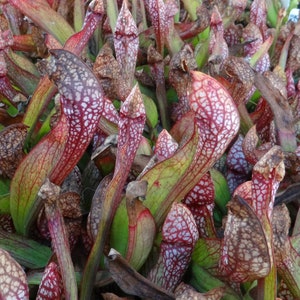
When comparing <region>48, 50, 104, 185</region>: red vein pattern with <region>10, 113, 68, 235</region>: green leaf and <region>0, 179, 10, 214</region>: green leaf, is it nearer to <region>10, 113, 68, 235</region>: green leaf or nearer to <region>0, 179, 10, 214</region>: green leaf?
<region>10, 113, 68, 235</region>: green leaf

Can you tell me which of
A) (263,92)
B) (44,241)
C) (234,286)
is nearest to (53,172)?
(44,241)

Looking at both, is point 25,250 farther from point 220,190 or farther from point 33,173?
point 220,190

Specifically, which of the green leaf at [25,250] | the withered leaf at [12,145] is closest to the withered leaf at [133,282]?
the green leaf at [25,250]

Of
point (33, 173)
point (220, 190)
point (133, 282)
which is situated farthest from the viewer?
point (220, 190)

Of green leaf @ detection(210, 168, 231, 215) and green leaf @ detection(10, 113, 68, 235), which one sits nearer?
green leaf @ detection(10, 113, 68, 235)

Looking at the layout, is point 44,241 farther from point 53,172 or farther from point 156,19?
point 156,19

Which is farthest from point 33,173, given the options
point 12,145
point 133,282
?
point 133,282

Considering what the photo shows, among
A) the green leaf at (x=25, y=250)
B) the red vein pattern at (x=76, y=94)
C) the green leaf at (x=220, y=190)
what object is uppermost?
the red vein pattern at (x=76, y=94)

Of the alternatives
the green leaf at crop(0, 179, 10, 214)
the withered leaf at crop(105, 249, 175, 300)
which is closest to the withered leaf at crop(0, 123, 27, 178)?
the green leaf at crop(0, 179, 10, 214)

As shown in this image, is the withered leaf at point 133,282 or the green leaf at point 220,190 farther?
the green leaf at point 220,190

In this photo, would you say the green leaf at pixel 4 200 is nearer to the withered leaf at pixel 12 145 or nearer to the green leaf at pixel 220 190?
the withered leaf at pixel 12 145

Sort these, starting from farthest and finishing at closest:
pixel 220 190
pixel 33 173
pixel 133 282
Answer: pixel 220 190
pixel 33 173
pixel 133 282

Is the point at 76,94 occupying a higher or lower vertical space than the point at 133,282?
higher
